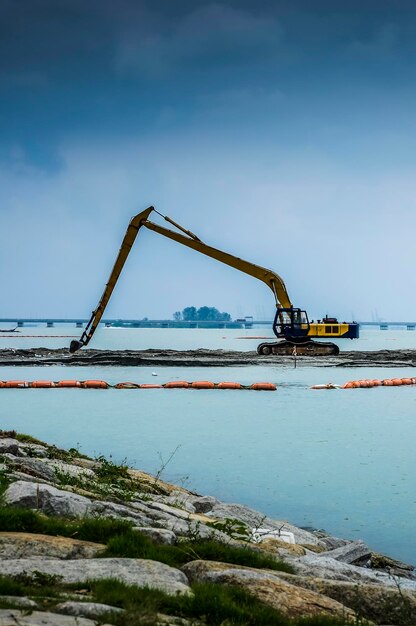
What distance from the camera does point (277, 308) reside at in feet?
183

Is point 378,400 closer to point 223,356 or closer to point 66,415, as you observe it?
point 66,415

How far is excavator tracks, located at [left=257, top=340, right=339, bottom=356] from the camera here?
5822 centimetres

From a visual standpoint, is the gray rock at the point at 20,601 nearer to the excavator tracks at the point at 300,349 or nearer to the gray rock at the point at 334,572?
the gray rock at the point at 334,572

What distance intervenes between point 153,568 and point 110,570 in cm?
42

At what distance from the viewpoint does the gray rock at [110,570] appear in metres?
6.46

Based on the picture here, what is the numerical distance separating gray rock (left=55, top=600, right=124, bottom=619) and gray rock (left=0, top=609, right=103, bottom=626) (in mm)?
98

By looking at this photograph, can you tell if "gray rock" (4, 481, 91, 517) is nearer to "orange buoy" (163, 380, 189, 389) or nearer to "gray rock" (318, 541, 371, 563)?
"gray rock" (318, 541, 371, 563)

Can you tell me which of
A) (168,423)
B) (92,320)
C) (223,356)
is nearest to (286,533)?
(168,423)

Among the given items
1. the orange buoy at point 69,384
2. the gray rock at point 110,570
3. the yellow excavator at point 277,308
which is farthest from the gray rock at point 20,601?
the yellow excavator at point 277,308

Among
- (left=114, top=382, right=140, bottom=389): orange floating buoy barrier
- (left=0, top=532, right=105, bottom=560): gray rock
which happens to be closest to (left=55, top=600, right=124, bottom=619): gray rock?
(left=0, top=532, right=105, bottom=560): gray rock

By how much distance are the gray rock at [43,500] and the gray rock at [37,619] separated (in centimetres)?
357

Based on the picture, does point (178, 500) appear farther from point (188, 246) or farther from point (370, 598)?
point (188, 246)

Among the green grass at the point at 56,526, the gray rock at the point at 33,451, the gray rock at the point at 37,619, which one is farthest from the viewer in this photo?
the gray rock at the point at 33,451

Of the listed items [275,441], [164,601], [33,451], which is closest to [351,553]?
[164,601]
